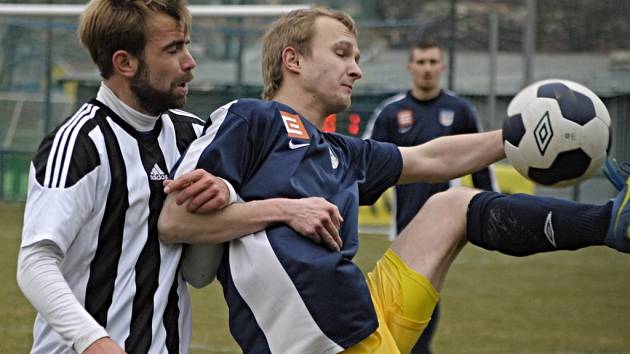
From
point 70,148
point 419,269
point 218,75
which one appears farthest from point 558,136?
point 218,75

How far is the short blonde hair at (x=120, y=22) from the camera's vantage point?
3391 millimetres

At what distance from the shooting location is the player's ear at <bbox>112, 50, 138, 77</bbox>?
343 centimetres

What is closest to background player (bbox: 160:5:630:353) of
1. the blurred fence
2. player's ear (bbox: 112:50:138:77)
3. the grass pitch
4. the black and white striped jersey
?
the black and white striped jersey

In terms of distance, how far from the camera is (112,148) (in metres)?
3.34

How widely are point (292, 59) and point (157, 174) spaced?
70 centimetres

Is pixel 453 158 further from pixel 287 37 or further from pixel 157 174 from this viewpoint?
pixel 157 174

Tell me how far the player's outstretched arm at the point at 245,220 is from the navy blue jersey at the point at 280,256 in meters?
0.05

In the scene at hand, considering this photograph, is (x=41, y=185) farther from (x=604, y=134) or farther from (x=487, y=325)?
(x=487, y=325)

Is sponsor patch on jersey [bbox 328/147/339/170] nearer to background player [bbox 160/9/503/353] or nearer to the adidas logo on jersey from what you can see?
background player [bbox 160/9/503/353]

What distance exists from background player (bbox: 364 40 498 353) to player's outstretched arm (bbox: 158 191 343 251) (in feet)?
12.7

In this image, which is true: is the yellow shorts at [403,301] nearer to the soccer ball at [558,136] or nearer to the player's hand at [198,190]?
the soccer ball at [558,136]

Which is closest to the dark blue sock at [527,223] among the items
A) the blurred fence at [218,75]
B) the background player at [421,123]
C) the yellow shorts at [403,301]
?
the yellow shorts at [403,301]

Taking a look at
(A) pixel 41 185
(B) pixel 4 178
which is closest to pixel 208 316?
(A) pixel 41 185

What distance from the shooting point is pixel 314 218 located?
11.0ft
